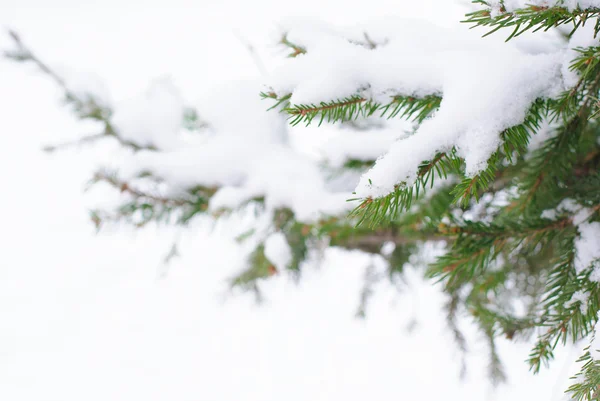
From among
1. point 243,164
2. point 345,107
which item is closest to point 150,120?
point 243,164

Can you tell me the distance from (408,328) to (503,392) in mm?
723

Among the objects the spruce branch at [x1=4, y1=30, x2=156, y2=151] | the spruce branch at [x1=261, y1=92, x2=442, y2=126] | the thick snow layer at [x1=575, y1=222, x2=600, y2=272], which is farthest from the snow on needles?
the spruce branch at [x1=4, y1=30, x2=156, y2=151]

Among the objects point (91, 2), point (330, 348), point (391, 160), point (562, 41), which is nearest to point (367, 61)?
point (391, 160)

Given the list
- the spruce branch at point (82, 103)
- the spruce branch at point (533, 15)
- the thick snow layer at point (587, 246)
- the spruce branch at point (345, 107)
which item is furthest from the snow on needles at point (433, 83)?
the spruce branch at point (82, 103)

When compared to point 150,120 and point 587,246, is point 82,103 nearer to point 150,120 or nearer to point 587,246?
point 150,120

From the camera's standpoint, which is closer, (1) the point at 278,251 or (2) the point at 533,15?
(2) the point at 533,15

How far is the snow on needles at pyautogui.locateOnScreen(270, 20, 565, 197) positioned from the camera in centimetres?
53

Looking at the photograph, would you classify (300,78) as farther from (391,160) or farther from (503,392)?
(503,392)

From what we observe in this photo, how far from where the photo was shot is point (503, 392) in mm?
1961

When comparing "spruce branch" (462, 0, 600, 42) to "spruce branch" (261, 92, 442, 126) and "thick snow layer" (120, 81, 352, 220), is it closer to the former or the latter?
"spruce branch" (261, 92, 442, 126)

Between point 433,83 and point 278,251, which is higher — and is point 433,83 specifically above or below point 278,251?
above

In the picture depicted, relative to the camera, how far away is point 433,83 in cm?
67

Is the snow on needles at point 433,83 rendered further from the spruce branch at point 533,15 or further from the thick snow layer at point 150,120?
the thick snow layer at point 150,120

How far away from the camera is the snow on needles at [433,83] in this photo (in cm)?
53
